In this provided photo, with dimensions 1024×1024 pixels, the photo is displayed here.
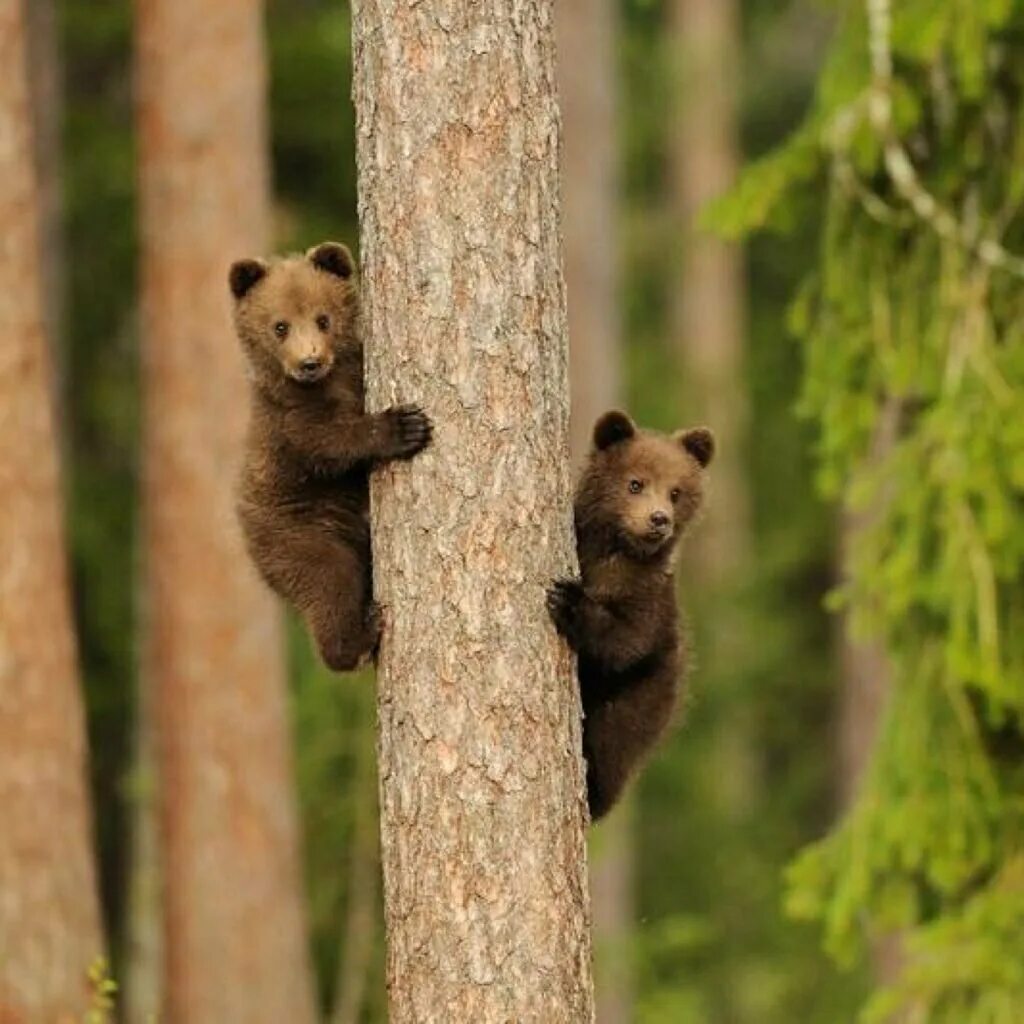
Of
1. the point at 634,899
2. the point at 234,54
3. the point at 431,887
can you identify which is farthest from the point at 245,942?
the point at 634,899

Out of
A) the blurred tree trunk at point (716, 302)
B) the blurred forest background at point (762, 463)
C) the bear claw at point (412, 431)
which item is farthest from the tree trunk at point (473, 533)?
the blurred tree trunk at point (716, 302)

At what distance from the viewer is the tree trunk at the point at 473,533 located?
6.47m

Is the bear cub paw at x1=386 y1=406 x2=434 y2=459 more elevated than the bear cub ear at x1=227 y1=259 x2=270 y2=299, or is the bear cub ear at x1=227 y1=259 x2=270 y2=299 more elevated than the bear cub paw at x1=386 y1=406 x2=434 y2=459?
the bear cub ear at x1=227 y1=259 x2=270 y2=299

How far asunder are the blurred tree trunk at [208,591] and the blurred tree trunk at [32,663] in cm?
229

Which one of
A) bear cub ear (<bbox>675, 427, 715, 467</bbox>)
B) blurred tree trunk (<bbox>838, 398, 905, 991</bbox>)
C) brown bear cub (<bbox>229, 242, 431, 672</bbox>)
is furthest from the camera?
blurred tree trunk (<bbox>838, 398, 905, 991</bbox>)

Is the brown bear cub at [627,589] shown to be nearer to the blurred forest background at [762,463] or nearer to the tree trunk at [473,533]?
the tree trunk at [473,533]

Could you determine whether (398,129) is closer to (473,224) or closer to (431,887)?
(473,224)

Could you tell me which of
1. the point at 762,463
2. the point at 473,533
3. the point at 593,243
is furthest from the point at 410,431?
the point at 762,463

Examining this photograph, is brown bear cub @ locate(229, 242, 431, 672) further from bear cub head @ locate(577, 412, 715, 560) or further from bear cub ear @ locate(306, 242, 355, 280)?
bear cub head @ locate(577, 412, 715, 560)

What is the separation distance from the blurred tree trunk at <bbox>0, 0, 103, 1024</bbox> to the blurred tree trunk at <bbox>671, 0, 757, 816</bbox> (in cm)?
1387

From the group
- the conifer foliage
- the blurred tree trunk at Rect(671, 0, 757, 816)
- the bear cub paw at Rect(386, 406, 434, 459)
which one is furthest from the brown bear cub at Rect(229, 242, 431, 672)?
the blurred tree trunk at Rect(671, 0, 757, 816)

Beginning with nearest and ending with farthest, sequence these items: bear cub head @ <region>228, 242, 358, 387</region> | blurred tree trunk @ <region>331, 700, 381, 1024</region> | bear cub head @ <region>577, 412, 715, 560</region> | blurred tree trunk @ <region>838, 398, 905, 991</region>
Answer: bear cub head @ <region>228, 242, 358, 387</region> → bear cub head @ <region>577, 412, 715, 560</region> → blurred tree trunk @ <region>331, 700, 381, 1024</region> → blurred tree trunk @ <region>838, 398, 905, 991</region>

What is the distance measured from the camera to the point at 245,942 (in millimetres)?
13438

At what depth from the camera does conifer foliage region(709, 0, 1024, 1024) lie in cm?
956
